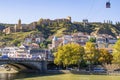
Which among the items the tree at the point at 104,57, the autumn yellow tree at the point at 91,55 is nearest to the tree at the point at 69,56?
the autumn yellow tree at the point at 91,55

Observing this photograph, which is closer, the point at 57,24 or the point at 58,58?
the point at 58,58

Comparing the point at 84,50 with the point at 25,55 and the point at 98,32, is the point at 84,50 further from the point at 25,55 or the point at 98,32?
the point at 98,32

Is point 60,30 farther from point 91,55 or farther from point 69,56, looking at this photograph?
point 69,56

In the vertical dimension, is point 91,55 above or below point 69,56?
above

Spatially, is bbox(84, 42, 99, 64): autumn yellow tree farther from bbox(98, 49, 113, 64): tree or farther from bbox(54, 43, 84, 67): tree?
bbox(54, 43, 84, 67): tree

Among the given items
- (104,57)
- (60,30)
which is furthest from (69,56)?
(60,30)

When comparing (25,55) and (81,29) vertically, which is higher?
(81,29)

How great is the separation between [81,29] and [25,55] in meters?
50.9

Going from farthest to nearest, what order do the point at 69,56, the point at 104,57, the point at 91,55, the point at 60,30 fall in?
the point at 60,30 < the point at 104,57 < the point at 91,55 < the point at 69,56

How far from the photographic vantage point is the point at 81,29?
142000 millimetres

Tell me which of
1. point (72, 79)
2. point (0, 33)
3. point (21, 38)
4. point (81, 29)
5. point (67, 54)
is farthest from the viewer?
point (81, 29)

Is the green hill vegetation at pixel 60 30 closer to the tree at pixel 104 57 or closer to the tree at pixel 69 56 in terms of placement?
the tree at pixel 104 57

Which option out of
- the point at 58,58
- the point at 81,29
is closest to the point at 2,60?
the point at 58,58

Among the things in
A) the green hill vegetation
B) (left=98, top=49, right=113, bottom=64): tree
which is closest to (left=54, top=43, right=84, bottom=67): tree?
(left=98, top=49, right=113, bottom=64): tree
